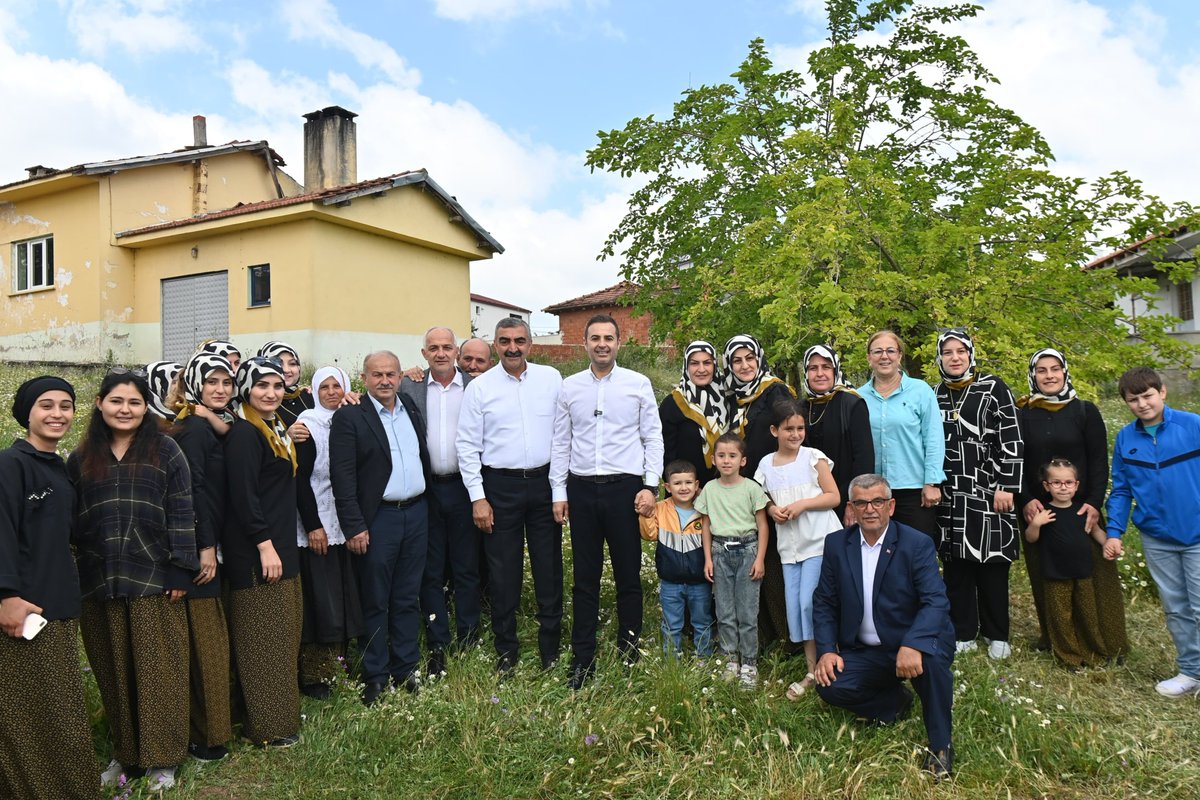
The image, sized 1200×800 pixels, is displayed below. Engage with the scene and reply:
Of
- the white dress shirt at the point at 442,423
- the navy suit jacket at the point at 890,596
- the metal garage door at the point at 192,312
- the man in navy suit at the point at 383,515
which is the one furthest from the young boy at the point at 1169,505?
the metal garage door at the point at 192,312

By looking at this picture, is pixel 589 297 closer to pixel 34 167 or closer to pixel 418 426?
pixel 34 167

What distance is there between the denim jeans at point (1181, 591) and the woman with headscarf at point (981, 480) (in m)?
0.77

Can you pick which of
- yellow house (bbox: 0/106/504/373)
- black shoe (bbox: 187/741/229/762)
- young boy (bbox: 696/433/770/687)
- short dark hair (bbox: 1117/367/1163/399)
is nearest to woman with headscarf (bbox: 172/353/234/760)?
black shoe (bbox: 187/741/229/762)

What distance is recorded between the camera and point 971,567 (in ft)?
16.7

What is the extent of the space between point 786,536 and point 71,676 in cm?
346

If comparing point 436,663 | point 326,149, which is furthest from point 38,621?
point 326,149

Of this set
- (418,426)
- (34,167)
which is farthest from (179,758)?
(34,167)

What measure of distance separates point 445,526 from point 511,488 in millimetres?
562

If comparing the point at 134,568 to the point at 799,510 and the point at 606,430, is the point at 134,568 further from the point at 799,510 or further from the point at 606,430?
the point at 799,510

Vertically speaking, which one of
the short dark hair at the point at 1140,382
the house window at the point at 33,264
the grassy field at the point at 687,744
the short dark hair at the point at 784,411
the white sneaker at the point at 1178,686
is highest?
the house window at the point at 33,264

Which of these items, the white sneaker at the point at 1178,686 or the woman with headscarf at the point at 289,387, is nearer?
the white sneaker at the point at 1178,686

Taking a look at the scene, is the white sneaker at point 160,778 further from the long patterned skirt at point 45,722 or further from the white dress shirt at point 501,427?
the white dress shirt at point 501,427

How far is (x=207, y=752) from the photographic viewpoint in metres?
3.78

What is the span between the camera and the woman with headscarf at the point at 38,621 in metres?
3.15
